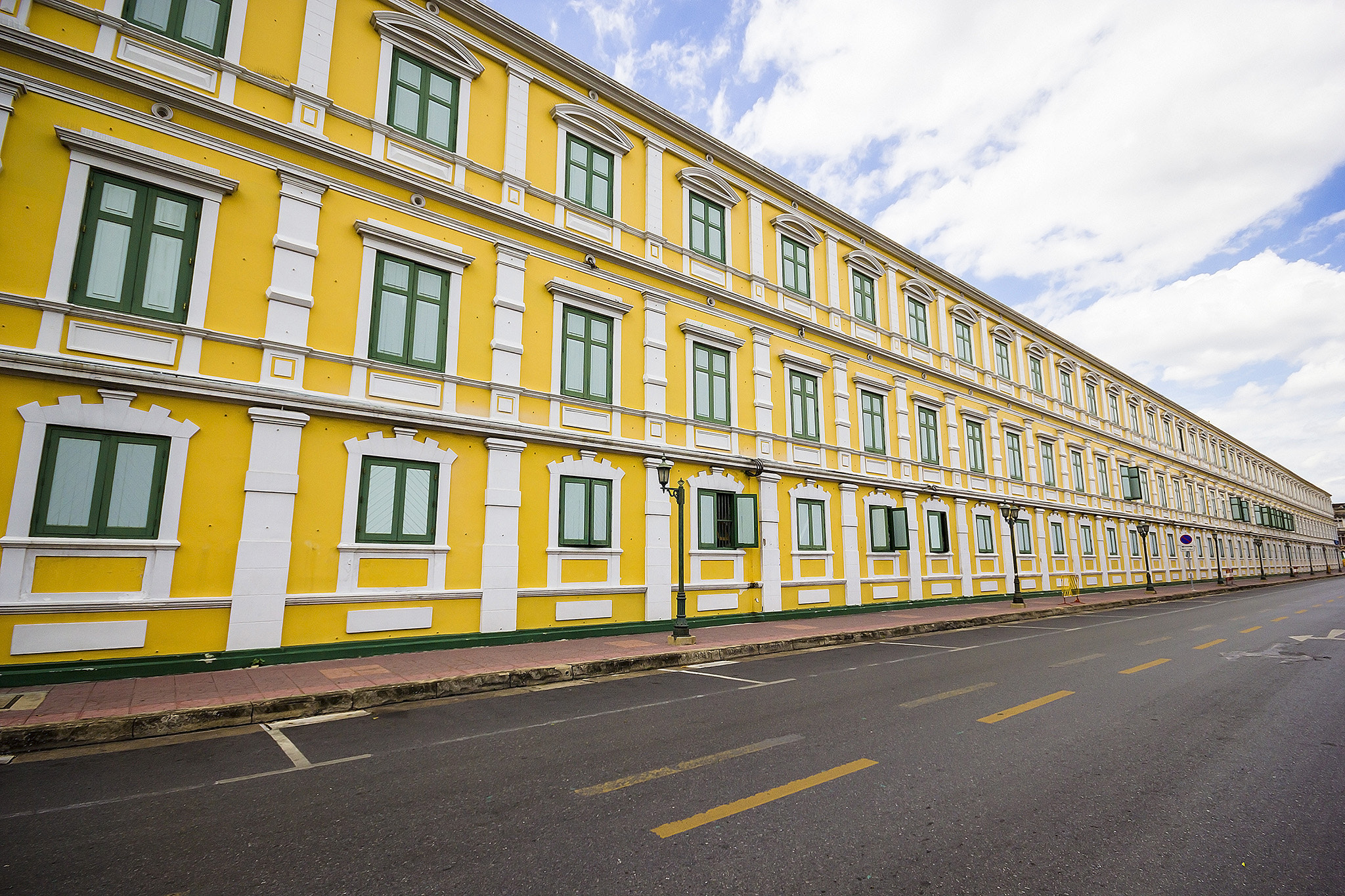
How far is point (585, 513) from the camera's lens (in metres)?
13.5

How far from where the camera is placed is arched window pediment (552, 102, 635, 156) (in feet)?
47.8

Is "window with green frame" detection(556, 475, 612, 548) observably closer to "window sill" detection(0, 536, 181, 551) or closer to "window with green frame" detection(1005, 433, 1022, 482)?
"window sill" detection(0, 536, 181, 551)

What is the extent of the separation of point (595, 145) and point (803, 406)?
9481 mm

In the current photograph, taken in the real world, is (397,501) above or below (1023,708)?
above

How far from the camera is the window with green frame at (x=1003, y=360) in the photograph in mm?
28062

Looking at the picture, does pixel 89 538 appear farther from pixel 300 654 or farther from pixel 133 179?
pixel 133 179

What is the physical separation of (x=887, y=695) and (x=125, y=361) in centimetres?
1206

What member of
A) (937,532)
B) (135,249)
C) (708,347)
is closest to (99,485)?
(135,249)

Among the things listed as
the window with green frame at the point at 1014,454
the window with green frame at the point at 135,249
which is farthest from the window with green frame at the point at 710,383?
the window with green frame at the point at 1014,454

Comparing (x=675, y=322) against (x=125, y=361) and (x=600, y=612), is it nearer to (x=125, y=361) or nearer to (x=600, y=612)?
(x=600, y=612)

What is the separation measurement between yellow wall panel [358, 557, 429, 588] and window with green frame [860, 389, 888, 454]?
14511 millimetres

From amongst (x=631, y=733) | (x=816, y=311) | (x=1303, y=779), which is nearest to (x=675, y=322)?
(x=816, y=311)

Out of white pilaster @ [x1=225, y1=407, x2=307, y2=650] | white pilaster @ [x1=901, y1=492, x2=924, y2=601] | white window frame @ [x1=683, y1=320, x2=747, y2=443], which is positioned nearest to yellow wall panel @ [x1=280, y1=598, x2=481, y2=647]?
white pilaster @ [x1=225, y1=407, x2=307, y2=650]

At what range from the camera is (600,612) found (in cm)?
Answer: 1335
